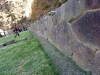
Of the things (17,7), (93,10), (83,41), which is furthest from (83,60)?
(17,7)

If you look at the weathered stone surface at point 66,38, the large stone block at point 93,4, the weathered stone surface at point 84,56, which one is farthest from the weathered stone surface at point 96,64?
the weathered stone surface at point 66,38

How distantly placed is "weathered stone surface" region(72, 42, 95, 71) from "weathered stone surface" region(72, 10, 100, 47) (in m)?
0.21

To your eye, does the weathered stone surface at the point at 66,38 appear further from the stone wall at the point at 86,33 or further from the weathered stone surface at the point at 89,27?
the weathered stone surface at the point at 89,27

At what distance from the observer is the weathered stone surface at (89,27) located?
3.19 metres

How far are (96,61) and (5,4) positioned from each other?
215ft

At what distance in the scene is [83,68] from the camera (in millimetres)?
4172

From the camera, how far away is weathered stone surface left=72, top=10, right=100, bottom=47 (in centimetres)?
319

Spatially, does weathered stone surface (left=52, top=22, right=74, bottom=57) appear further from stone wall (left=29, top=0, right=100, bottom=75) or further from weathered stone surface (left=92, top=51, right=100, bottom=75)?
weathered stone surface (left=92, top=51, right=100, bottom=75)

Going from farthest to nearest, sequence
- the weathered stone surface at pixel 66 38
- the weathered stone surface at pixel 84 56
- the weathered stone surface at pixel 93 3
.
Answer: the weathered stone surface at pixel 66 38
the weathered stone surface at pixel 84 56
the weathered stone surface at pixel 93 3

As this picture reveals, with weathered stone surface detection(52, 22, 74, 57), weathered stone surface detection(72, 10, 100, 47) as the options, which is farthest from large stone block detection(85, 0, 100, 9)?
weathered stone surface detection(52, 22, 74, 57)

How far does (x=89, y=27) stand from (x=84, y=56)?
866mm

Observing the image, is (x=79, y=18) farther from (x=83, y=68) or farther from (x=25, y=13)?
(x=25, y=13)

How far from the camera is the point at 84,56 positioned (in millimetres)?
3980

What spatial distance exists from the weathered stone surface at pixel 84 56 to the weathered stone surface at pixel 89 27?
212 millimetres
